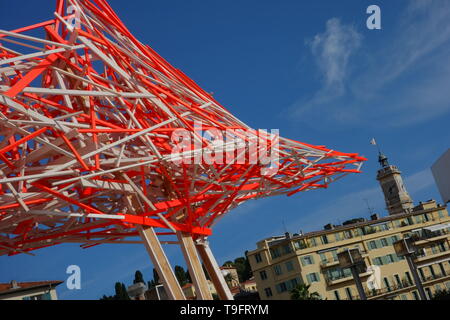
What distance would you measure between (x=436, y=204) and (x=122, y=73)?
82395 mm

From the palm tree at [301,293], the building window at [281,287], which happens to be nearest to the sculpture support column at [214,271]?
the palm tree at [301,293]

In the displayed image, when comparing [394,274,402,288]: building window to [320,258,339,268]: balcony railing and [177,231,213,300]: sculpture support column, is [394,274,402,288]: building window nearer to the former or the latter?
[320,258,339,268]: balcony railing

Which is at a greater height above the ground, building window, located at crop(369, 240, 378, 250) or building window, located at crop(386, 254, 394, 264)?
building window, located at crop(369, 240, 378, 250)

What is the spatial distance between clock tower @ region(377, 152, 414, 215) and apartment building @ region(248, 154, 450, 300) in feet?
78.7

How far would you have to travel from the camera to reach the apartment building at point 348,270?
75375mm

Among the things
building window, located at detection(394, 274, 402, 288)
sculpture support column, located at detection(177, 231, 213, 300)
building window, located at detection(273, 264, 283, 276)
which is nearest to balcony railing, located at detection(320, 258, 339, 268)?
building window, located at detection(273, 264, 283, 276)

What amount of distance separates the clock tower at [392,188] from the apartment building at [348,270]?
→ 24.0 metres

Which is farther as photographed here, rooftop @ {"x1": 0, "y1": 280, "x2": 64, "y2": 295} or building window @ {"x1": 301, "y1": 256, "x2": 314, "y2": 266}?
building window @ {"x1": 301, "y1": 256, "x2": 314, "y2": 266}

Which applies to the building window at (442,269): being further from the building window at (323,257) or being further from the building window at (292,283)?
the building window at (292,283)

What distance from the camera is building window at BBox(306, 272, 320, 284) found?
75.0m

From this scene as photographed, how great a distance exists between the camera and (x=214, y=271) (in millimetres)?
21734
